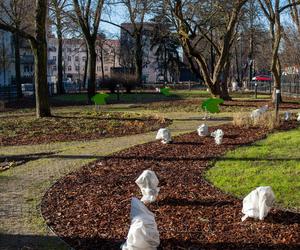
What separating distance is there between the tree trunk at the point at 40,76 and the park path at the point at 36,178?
5390mm

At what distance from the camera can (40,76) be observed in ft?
62.3

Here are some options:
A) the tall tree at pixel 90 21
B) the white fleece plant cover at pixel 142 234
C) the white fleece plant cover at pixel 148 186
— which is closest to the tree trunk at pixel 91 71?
the tall tree at pixel 90 21

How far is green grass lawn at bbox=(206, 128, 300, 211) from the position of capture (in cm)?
719

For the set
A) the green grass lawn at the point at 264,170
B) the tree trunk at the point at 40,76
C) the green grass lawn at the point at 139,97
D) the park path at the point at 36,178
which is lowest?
the park path at the point at 36,178

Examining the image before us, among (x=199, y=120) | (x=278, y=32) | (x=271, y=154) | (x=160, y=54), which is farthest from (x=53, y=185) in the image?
(x=160, y=54)

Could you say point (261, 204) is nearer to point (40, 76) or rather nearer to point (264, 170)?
point (264, 170)

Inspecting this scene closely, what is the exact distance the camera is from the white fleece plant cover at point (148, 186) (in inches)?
268

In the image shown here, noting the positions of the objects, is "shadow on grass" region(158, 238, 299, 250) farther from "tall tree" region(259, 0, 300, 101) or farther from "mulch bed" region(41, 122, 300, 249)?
"tall tree" region(259, 0, 300, 101)

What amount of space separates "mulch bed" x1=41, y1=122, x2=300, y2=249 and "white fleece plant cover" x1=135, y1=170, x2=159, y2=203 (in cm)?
12

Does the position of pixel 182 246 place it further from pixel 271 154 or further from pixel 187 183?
pixel 271 154

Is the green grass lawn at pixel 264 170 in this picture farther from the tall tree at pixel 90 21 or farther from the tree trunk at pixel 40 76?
the tall tree at pixel 90 21

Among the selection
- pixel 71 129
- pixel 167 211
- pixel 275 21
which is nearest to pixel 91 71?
pixel 275 21

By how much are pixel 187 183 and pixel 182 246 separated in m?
2.78

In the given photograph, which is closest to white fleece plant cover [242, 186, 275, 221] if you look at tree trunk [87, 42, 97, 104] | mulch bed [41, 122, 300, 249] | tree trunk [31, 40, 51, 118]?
mulch bed [41, 122, 300, 249]
